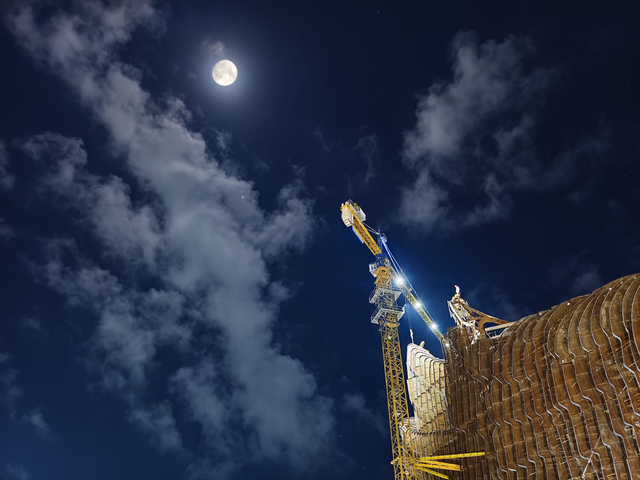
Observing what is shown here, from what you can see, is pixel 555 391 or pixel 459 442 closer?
pixel 555 391

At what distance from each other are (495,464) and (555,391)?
10.3 metres

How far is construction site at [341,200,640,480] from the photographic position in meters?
29.5

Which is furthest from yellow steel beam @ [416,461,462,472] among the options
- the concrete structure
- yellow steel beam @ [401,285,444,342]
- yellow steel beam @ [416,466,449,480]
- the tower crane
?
yellow steel beam @ [401,285,444,342]

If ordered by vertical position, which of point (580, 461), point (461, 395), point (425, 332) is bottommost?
point (580, 461)

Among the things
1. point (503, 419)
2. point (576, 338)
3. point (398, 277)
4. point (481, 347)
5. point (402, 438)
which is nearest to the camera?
point (576, 338)

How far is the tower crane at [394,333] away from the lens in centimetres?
5859

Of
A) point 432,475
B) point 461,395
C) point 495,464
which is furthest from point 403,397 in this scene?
point 495,464

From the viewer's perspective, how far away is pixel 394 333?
71.5 m

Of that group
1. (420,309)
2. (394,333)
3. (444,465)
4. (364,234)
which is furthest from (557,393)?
(420,309)

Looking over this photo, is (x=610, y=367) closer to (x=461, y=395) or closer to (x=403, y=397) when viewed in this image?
(x=461, y=395)

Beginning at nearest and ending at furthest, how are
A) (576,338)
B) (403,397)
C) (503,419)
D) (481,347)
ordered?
1. (576,338)
2. (503,419)
3. (481,347)
4. (403,397)

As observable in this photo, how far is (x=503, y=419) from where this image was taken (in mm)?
37844

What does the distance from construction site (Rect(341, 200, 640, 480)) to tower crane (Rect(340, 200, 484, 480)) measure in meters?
3.09

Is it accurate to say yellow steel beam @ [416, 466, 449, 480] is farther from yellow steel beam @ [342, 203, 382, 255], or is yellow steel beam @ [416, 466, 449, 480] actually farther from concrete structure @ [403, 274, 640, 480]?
yellow steel beam @ [342, 203, 382, 255]
